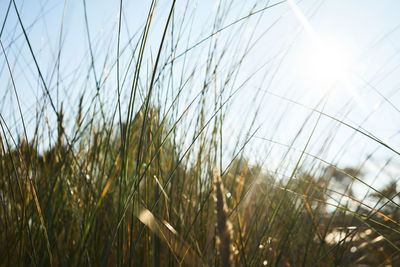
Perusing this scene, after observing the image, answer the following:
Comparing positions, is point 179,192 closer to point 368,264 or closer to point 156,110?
point 156,110

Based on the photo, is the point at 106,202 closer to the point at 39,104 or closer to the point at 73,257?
the point at 73,257

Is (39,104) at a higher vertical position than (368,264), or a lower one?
higher

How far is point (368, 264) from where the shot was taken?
5.34 feet

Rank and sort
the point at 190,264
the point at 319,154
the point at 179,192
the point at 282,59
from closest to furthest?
the point at 190,264, the point at 179,192, the point at 282,59, the point at 319,154

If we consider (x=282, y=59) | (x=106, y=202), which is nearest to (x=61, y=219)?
(x=106, y=202)

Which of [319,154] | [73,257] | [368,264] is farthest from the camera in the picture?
[368,264]

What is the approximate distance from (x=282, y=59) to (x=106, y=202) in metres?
0.84

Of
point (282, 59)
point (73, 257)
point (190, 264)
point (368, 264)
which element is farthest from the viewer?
point (368, 264)

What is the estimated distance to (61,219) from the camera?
104 centimetres

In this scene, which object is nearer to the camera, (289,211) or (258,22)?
(258,22)

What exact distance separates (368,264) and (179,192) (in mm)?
1279

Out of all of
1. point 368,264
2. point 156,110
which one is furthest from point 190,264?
point 368,264

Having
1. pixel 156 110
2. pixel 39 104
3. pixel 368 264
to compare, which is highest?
pixel 39 104

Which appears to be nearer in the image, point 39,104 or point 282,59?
point 282,59
